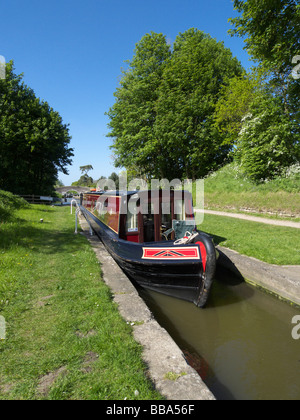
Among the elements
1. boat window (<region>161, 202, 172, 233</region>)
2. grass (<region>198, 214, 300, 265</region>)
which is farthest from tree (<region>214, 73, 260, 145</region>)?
boat window (<region>161, 202, 172, 233</region>)

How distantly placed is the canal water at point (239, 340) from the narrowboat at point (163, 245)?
416 millimetres

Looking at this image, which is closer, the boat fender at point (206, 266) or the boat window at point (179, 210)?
the boat fender at point (206, 266)

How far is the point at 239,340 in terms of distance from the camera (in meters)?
3.48

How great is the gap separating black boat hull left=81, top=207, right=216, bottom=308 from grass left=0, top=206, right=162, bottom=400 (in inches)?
35.4

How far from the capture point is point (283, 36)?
35.7 ft

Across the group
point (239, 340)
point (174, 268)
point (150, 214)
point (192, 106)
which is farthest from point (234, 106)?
point (239, 340)

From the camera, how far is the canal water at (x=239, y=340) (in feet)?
8.68

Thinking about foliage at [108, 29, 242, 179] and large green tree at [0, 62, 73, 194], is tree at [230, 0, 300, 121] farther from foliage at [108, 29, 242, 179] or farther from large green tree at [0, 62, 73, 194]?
large green tree at [0, 62, 73, 194]

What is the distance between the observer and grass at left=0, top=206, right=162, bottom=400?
77.1 inches

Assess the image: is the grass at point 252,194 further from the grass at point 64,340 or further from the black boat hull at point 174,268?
the grass at point 64,340

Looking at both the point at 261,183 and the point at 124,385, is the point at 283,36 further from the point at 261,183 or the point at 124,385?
the point at 124,385

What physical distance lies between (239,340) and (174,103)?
2082 cm

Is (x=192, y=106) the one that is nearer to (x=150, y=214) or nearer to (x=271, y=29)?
(x=271, y=29)

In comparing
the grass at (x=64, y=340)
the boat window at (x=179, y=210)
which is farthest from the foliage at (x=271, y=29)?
the grass at (x=64, y=340)
